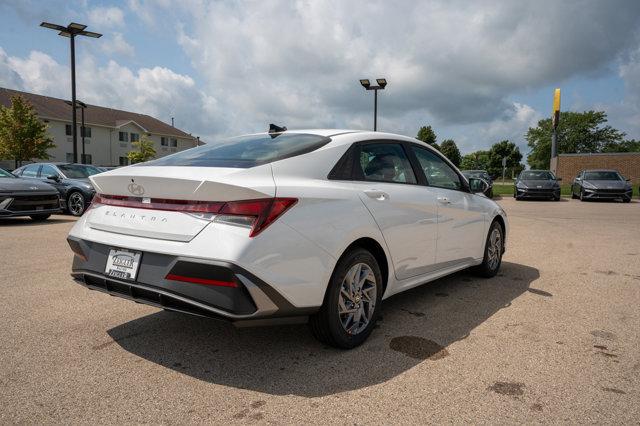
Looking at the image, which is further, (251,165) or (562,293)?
(562,293)

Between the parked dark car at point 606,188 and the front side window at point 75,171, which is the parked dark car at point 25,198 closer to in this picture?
the front side window at point 75,171

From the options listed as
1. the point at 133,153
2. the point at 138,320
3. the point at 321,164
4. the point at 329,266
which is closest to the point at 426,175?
the point at 321,164

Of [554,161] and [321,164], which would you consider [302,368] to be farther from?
[554,161]

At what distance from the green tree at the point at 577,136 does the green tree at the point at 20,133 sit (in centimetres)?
8114

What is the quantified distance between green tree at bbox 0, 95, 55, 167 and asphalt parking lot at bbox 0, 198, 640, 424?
3751 centimetres

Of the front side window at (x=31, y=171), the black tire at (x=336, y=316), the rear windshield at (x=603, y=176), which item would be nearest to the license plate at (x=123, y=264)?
the black tire at (x=336, y=316)

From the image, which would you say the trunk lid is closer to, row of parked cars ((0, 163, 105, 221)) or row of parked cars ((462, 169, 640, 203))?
row of parked cars ((0, 163, 105, 221))

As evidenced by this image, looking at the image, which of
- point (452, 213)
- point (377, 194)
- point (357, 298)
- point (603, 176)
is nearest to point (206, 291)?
point (357, 298)

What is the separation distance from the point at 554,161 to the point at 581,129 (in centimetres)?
5544

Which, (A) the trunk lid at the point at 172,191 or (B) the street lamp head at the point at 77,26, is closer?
(A) the trunk lid at the point at 172,191

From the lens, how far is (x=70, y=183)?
1218 cm

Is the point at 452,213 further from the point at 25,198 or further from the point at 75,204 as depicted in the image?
the point at 75,204

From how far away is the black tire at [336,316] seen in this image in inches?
117

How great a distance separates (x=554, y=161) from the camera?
127ft
